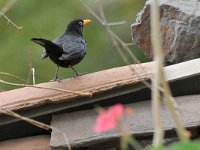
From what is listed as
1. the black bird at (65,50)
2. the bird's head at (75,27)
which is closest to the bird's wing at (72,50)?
the black bird at (65,50)

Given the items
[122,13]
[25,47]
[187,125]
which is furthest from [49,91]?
[122,13]

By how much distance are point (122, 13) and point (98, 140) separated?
6.04 metres

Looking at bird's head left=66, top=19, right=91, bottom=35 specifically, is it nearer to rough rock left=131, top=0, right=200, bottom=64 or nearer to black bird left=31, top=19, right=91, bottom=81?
black bird left=31, top=19, right=91, bottom=81

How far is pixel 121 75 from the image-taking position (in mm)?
3637

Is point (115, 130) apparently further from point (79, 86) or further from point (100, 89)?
point (79, 86)

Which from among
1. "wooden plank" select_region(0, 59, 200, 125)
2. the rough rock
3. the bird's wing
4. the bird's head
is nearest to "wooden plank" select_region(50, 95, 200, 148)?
"wooden plank" select_region(0, 59, 200, 125)

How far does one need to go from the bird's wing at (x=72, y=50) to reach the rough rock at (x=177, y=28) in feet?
1.27

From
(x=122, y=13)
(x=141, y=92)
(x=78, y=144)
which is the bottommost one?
(x=78, y=144)

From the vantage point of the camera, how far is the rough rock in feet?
13.0

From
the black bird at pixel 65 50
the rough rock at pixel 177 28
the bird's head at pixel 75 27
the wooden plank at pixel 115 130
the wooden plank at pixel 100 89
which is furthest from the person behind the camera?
the bird's head at pixel 75 27

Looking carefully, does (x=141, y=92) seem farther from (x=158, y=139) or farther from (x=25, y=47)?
(x=25, y=47)

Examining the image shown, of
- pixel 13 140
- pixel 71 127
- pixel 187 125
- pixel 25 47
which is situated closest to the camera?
pixel 187 125

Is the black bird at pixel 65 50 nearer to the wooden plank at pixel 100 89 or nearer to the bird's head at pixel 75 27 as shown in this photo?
the bird's head at pixel 75 27

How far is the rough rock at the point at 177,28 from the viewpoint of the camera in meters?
3.96
